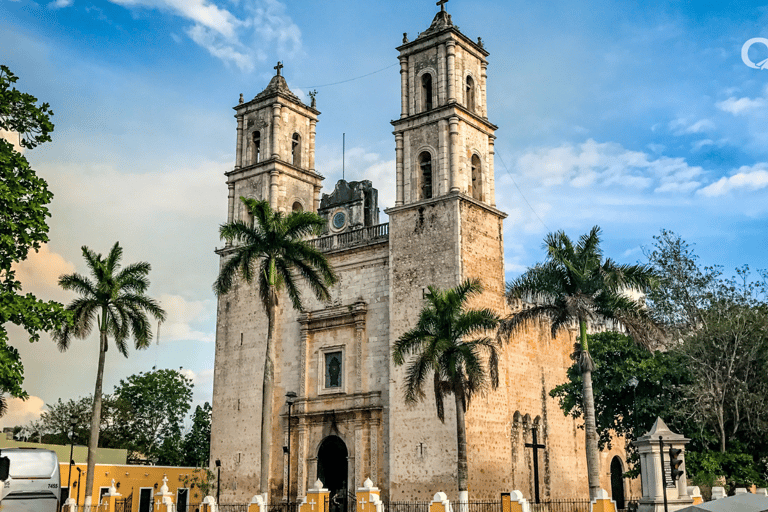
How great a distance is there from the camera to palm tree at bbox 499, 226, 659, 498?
2397cm

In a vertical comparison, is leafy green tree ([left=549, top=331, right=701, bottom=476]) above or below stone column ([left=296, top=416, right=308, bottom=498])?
above

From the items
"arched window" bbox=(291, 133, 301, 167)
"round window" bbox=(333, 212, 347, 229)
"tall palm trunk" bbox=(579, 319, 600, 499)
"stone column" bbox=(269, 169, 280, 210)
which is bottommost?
"tall palm trunk" bbox=(579, 319, 600, 499)

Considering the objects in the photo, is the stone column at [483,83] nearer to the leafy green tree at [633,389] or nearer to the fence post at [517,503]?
the leafy green tree at [633,389]

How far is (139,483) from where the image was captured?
3669cm

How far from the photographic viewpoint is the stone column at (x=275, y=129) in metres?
37.2

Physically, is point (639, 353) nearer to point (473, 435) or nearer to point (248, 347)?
point (473, 435)

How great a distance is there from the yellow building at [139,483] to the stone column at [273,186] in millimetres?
12839

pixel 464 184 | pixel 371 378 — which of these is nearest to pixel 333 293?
pixel 371 378

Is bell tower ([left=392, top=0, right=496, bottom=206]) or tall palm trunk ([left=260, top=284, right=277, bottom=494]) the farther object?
bell tower ([left=392, top=0, right=496, bottom=206])

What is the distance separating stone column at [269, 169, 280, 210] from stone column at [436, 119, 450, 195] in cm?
859

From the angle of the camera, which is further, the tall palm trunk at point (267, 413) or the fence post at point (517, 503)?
the tall palm trunk at point (267, 413)

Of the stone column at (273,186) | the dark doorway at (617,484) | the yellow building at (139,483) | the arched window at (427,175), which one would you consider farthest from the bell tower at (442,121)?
the yellow building at (139,483)

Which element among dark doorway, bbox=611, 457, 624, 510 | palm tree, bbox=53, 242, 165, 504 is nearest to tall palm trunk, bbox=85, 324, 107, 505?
palm tree, bbox=53, 242, 165, 504

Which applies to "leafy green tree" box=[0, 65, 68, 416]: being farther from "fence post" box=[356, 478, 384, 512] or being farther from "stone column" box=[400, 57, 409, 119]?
"stone column" box=[400, 57, 409, 119]
